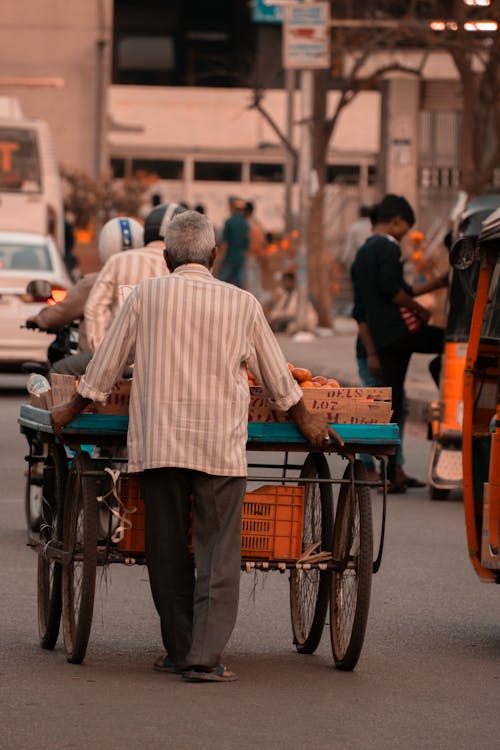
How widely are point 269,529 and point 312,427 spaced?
18.8 inches

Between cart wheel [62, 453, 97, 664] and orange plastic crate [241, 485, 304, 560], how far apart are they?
1.95 ft

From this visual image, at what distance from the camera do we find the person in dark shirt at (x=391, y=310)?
14320 millimetres

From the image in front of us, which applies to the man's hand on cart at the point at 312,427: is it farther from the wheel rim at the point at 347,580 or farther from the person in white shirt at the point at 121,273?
the person in white shirt at the point at 121,273

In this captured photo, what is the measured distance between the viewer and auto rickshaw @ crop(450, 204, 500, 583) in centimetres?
861

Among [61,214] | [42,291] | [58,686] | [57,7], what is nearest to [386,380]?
[42,291]

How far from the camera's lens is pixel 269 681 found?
7676 mm

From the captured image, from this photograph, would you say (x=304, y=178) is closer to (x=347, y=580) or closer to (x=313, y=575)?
(x=313, y=575)

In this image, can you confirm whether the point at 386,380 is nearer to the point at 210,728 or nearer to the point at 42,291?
the point at 42,291

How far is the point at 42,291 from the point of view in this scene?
1393cm

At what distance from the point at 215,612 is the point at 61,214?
25591 millimetres

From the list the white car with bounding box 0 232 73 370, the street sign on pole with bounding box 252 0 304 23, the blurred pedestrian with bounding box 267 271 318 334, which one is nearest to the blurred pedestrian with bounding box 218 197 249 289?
the blurred pedestrian with bounding box 267 271 318 334

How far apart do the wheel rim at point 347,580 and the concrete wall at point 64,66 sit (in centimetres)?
3138

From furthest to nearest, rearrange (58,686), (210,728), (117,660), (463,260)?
(463,260) → (117,660) → (58,686) → (210,728)

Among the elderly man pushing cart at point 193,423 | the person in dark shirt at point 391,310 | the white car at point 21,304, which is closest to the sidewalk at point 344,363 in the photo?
the white car at point 21,304
